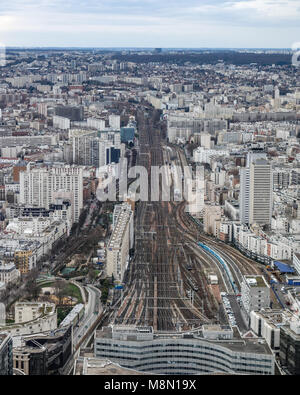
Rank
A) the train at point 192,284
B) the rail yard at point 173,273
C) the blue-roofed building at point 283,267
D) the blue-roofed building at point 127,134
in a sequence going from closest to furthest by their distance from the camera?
the rail yard at point 173,273 < the train at point 192,284 < the blue-roofed building at point 283,267 < the blue-roofed building at point 127,134

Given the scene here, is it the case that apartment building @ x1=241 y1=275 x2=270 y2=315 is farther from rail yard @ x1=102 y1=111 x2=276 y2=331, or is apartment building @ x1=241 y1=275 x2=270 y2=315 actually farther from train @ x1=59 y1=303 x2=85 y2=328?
train @ x1=59 y1=303 x2=85 y2=328

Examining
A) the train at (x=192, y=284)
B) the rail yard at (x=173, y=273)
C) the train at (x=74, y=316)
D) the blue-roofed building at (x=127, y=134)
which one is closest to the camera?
the train at (x=74, y=316)

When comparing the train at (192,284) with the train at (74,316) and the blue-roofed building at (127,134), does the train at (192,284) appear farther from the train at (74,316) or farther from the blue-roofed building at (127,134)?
the blue-roofed building at (127,134)

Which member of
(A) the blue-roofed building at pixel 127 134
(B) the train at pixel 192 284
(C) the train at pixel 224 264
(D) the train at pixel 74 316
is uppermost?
(A) the blue-roofed building at pixel 127 134

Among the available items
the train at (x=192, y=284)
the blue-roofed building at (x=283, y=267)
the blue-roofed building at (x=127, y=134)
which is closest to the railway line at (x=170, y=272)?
the train at (x=192, y=284)

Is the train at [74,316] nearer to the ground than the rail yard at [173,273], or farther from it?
farther from it

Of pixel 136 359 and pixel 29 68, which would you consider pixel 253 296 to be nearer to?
pixel 136 359

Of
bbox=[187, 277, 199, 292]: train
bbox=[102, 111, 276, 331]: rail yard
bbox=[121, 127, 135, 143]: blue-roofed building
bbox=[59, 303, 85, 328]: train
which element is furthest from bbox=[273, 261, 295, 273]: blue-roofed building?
bbox=[121, 127, 135, 143]: blue-roofed building

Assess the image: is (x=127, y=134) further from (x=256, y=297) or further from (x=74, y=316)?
(x=74, y=316)
